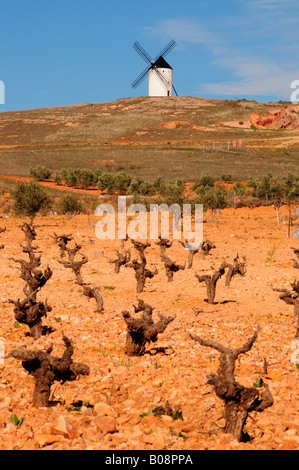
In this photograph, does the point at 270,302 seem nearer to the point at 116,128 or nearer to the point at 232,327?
the point at 232,327

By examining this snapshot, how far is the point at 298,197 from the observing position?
145 ft

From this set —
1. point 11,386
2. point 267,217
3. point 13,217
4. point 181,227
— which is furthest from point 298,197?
point 11,386

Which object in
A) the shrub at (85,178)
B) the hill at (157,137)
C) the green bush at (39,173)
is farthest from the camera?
the hill at (157,137)

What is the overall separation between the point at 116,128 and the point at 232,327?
104 meters

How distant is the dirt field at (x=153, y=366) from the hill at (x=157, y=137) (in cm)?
4332

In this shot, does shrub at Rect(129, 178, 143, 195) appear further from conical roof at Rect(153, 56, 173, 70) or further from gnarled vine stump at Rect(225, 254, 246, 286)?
conical roof at Rect(153, 56, 173, 70)

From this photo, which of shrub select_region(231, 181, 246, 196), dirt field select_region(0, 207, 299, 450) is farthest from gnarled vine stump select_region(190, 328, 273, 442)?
shrub select_region(231, 181, 246, 196)

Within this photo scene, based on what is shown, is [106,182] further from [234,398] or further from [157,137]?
[157,137]

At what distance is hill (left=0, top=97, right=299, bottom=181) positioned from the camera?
70.0 m

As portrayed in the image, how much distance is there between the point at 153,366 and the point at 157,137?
316 ft

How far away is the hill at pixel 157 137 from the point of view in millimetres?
69969

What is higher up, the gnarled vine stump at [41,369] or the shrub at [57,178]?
the shrub at [57,178]

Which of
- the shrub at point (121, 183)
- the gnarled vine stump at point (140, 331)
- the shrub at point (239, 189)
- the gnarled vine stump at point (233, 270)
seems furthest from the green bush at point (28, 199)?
the gnarled vine stump at point (140, 331)

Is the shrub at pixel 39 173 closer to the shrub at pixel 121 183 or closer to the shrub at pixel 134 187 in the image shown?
the shrub at pixel 121 183
